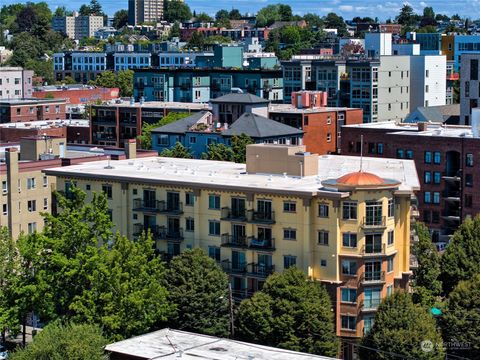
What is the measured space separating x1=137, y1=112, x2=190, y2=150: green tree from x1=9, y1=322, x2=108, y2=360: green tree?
71014 mm

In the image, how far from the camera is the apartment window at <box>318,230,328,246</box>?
75438 mm

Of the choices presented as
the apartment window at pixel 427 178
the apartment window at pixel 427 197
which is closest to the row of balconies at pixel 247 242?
the apartment window at pixel 427 197

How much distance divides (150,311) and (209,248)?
10265mm

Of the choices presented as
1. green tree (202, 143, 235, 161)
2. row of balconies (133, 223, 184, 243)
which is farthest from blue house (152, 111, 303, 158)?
row of balconies (133, 223, 184, 243)

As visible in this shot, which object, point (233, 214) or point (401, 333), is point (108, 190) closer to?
point (233, 214)

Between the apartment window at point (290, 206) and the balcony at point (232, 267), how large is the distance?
16.7 ft

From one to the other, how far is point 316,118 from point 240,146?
77.3 feet

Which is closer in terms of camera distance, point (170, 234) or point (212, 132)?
point (170, 234)

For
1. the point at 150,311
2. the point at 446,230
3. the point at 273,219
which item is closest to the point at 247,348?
the point at 150,311

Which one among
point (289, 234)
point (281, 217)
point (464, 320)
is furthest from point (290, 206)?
point (464, 320)

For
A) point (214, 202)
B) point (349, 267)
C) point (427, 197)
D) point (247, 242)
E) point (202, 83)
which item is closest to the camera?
point (349, 267)

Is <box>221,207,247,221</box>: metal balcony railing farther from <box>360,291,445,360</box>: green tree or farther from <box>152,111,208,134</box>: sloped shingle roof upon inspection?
<box>152,111,208,134</box>: sloped shingle roof

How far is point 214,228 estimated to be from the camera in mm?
80500

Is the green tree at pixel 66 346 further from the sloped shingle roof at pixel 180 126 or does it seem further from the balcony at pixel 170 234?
the sloped shingle roof at pixel 180 126
